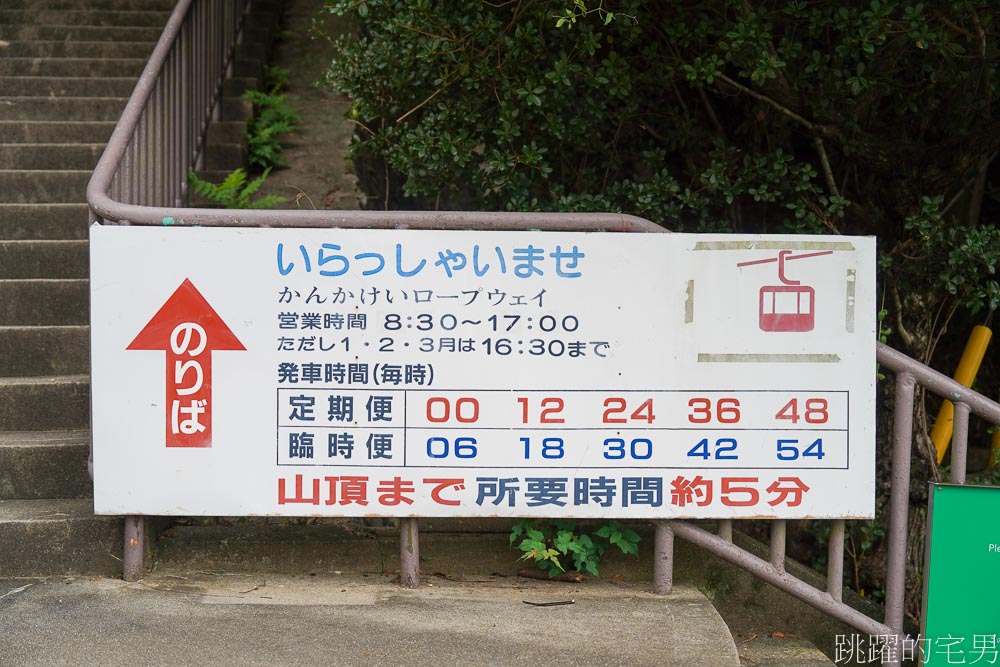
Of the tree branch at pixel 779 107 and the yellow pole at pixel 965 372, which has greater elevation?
the tree branch at pixel 779 107

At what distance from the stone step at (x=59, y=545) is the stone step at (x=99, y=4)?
5367 mm

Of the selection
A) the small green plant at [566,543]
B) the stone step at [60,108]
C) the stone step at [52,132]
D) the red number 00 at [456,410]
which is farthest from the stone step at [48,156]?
the small green plant at [566,543]

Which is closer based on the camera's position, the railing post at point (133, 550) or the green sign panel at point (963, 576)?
the green sign panel at point (963, 576)

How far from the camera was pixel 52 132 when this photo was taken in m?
5.84

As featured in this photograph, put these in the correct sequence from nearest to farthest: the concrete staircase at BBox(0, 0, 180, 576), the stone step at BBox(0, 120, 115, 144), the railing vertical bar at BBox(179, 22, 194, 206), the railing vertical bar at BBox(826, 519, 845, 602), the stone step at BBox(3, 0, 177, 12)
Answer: the railing vertical bar at BBox(826, 519, 845, 602)
the concrete staircase at BBox(0, 0, 180, 576)
the railing vertical bar at BBox(179, 22, 194, 206)
the stone step at BBox(0, 120, 115, 144)
the stone step at BBox(3, 0, 177, 12)

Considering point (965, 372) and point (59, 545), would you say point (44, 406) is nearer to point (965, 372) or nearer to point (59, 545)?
point (59, 545)

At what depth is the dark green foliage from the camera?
161 inches

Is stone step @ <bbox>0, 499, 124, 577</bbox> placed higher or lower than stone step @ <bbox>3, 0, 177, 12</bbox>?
lower

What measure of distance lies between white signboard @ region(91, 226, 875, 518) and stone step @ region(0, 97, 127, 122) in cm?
337

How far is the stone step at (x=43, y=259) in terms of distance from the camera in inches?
187

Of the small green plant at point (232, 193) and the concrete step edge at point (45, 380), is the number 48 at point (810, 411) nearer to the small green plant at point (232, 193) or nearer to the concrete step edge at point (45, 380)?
the concrete step edge at point (45, 380)

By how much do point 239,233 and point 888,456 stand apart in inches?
159

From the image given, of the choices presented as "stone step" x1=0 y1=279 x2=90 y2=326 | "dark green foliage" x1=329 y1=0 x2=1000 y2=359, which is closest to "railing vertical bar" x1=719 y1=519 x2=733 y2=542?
"dark green foliage" x1=329 y1=0 x2=1000 y2=359

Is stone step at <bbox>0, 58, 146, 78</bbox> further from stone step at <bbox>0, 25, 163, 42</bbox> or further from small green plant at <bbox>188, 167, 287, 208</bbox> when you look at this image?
small green plant at <bbox>188, 167, 287, 208</bbox>
